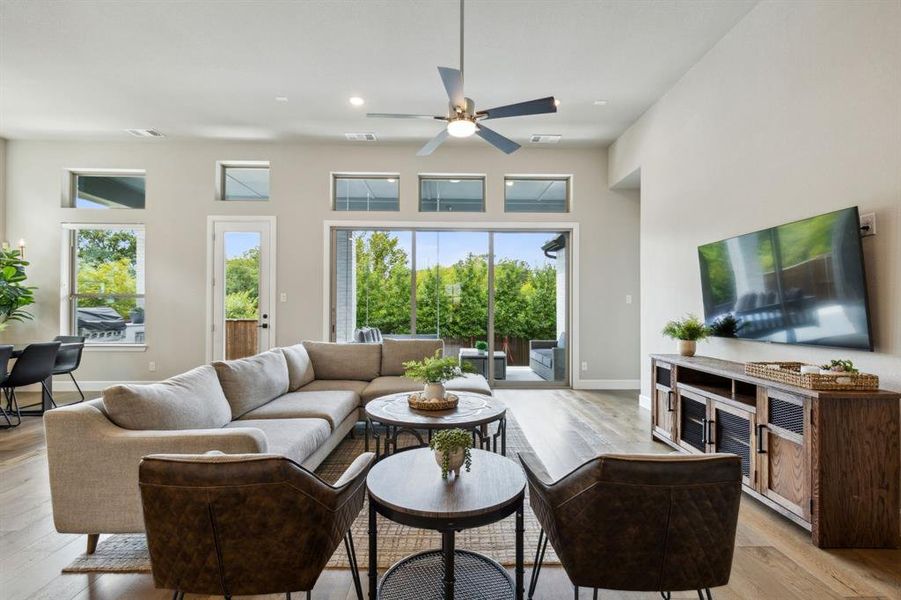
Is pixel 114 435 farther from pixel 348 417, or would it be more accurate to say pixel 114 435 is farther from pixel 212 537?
pixel 348 417

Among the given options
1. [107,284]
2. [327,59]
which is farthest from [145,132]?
[327,59]

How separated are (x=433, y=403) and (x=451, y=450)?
3.81 ft

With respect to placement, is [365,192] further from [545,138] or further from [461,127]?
[461,127]

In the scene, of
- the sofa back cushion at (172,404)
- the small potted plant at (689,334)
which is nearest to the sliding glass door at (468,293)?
the small potted plant at (689,334)

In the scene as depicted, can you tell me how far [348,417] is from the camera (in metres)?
3.51

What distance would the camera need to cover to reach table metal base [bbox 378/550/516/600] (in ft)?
5.76

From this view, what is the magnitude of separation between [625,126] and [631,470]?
5141mm

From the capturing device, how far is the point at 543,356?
6.20 m

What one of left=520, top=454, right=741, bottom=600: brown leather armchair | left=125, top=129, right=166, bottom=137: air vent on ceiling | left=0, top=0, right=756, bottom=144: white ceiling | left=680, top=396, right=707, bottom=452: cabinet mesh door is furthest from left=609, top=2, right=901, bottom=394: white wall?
left=125, top=129, right=166, bottom=137: air vent on ceiling

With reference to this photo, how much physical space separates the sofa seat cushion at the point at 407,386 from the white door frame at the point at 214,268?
259 centimetres

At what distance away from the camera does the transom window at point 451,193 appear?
20.1 ft

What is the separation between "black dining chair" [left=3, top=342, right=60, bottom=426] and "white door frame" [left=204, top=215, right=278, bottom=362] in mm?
1638

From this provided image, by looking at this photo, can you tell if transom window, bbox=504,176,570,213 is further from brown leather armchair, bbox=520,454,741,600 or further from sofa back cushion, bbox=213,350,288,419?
brown leather armchair, bbox=520,454,741,600

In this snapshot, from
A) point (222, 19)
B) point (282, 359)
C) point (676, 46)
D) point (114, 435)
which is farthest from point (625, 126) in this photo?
point (114, 435)
